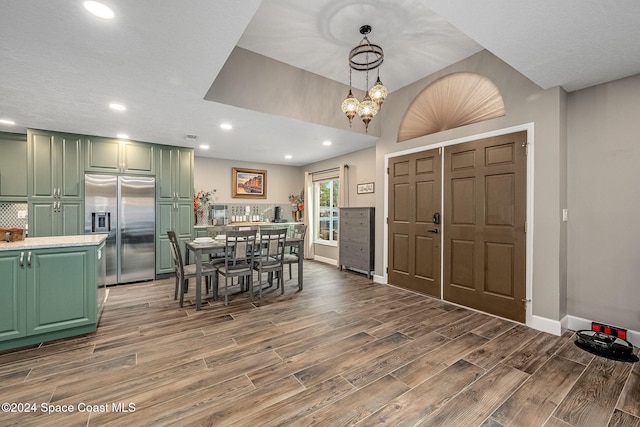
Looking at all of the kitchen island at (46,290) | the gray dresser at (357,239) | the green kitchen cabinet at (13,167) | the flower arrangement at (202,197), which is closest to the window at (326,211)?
the gray dresser at (357,239)

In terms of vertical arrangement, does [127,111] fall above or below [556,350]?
above

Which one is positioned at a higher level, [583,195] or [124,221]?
[583,195]

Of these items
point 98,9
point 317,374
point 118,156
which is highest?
point 98,9

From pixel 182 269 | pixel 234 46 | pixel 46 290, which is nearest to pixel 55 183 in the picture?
pixel 46 290

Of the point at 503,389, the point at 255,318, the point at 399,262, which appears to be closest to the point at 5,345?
the point at 255,318

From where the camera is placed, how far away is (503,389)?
6.22 feet

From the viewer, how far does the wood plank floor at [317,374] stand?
165 centimetres

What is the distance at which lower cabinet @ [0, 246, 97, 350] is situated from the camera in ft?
7.75

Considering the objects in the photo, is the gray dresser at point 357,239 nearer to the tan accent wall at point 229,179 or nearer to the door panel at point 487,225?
the door panel at point 487,225

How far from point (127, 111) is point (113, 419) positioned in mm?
3322

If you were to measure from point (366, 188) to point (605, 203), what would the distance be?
11.3 feet

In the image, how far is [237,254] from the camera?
3627mm

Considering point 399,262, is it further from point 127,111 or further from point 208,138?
point 127,111

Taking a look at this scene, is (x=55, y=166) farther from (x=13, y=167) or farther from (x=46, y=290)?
(x=46, y=290)
